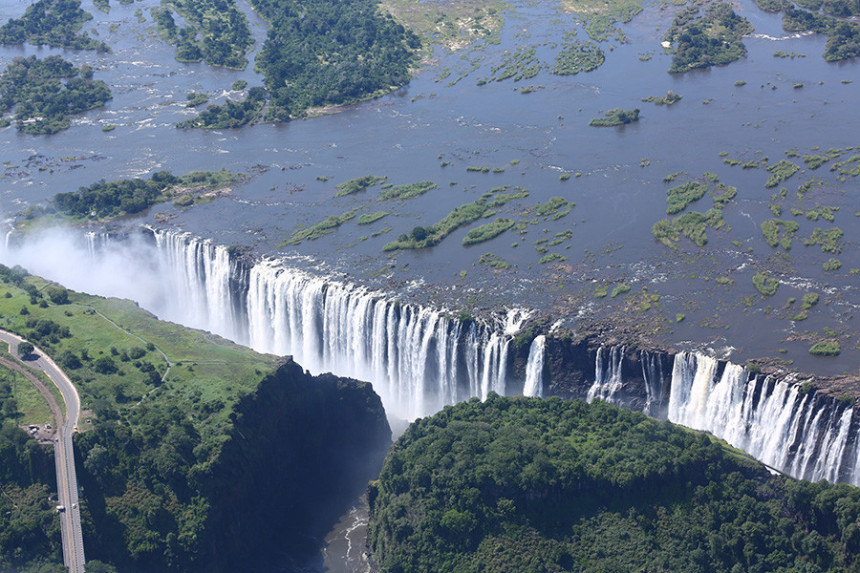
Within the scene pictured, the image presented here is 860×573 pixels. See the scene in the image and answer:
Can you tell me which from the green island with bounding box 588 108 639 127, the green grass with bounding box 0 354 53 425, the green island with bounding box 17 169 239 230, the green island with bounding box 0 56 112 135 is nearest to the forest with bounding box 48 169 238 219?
the green island with bounding box 17 169 239 230

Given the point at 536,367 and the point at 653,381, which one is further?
the point at 536,367

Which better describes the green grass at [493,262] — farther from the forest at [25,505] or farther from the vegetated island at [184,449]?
the forest at [25,505]

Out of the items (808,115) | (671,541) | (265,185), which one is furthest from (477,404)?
(808,115)

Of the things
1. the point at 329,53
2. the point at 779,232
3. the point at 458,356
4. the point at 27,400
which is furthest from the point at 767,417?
the point at 329,53

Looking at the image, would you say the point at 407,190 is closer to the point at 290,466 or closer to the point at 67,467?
the point at 290,466

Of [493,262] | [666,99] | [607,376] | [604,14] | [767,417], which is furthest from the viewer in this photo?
[604,14]

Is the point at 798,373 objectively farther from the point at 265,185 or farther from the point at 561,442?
the point at 265,185

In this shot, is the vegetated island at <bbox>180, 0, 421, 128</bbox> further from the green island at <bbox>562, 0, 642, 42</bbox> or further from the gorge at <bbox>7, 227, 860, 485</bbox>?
the gorge at <bbox>7, 227, 860, 485</bbox>
